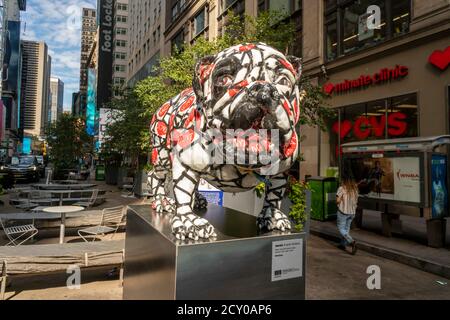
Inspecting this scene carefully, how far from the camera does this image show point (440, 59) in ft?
36.6

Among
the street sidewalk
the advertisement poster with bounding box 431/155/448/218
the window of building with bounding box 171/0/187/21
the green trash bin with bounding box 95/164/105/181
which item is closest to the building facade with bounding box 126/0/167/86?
the window of building with bounding box 171/0/187/21

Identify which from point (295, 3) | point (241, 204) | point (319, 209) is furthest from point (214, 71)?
point (295, 3)

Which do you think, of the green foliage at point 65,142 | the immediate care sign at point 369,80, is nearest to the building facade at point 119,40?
the green foliage at point 65,142

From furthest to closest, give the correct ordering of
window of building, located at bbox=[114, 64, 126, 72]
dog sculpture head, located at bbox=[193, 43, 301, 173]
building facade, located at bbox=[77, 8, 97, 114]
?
building facade, located at bbox=[77, 8, 97, 114] → window of building, located at bbox=[114, 64, 126, 72] → dog sculpture head, located at bbox=[193, 43, 301, 173]

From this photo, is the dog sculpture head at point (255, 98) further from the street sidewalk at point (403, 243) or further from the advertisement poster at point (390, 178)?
the advertisement poster at point (390, 178)

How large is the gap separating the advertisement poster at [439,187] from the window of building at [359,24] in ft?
22.4

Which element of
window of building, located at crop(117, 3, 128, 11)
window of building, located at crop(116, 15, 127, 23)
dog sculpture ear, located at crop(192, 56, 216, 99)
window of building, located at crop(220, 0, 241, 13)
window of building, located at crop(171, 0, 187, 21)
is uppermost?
window of building, located at crop(117, 3, 128, 11)

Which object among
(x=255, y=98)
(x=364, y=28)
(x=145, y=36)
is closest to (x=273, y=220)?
(x=255, y=98)

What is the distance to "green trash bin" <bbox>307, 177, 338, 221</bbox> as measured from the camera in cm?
1088

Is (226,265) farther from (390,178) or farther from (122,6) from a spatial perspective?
(122,6)

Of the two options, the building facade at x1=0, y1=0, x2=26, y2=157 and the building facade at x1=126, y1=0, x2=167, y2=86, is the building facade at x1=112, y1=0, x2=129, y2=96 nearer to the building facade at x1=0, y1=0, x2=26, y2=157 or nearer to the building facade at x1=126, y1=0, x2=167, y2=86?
the building facade at x1=126, y1=0, x2=167, y2=86

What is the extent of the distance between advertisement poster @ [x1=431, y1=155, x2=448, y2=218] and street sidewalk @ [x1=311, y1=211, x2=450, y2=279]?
32.6 inches

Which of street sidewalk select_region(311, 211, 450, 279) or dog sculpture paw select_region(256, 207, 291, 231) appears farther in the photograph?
street sidewalk select_region(311, 211, 450, 279)
